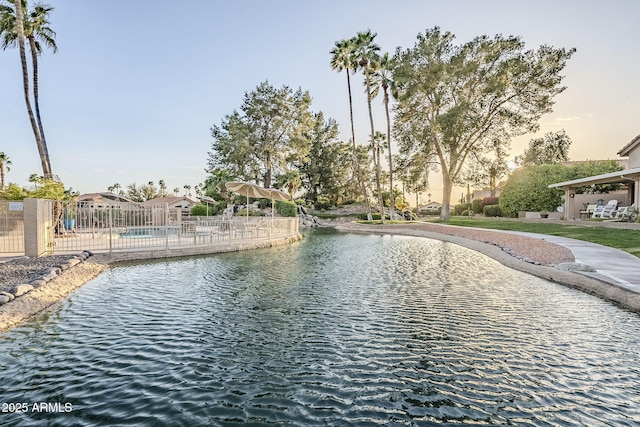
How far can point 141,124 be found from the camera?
80.9 ft

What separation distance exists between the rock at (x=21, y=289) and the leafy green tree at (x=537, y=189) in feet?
104

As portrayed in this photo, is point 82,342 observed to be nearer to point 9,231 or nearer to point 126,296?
point 126,296

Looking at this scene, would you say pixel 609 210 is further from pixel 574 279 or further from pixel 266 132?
pixel 266 132

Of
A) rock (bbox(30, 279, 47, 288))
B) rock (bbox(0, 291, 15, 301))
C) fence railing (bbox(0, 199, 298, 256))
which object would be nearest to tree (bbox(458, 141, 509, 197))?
fence railing (bbox(0, 199, 298, 256))

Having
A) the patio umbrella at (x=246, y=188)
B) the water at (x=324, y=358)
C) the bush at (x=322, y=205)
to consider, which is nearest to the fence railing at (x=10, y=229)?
the water at (x=324, y=358)

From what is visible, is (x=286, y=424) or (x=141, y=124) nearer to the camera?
(x=286, y=424)

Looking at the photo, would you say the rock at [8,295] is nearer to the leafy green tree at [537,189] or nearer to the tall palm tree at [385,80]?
the tall palm tree at [385,80]

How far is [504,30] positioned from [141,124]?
30.9m

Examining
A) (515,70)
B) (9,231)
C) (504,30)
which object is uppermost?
(504,30)

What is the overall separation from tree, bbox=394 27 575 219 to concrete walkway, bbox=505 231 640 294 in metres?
18.2

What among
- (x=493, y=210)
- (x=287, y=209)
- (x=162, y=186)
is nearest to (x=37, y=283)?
(x=287, y=209)

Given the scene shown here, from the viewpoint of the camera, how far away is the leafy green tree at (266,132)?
3797 centimetres

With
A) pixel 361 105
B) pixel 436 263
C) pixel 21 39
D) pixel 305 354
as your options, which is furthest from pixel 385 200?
pixel 305 354

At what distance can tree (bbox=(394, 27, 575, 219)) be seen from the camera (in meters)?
27.2
